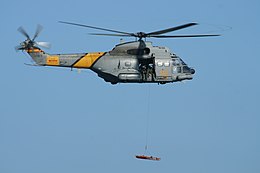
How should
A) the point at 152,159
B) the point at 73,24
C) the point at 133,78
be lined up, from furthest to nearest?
1. the point at 133,78
2. the point at 152,159
3. the point at 73,24

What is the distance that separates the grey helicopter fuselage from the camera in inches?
1319

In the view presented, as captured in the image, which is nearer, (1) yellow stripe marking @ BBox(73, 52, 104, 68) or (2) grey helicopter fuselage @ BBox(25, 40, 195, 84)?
(2) grey helicopter fuselage @ BBox(25, 40, 195, 84)

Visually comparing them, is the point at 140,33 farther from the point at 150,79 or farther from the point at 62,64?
the point at 62,64

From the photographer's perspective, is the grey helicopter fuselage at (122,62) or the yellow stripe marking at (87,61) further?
the yellow stripe marking at (87,61)

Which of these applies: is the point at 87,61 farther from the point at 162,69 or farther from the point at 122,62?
the point at 162,69

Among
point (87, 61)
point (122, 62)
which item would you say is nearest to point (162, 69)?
point (122, 62)

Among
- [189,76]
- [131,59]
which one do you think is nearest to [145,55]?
[131,59]

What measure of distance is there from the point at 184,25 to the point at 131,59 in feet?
17.0

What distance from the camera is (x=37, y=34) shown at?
111 feet

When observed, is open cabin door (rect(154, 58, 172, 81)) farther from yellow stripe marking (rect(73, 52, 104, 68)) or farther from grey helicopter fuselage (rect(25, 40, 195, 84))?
yellow stripe marking (rect(73, 52, 104, 68))

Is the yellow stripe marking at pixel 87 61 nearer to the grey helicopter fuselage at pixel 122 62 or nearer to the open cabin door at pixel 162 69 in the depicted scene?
the grey helicopter fuselage at pixel 122 62

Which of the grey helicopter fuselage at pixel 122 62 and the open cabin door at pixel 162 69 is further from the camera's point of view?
the open cabin door at pixel 162 69

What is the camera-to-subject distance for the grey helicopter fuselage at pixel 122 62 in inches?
1319

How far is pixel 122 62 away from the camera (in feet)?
110
